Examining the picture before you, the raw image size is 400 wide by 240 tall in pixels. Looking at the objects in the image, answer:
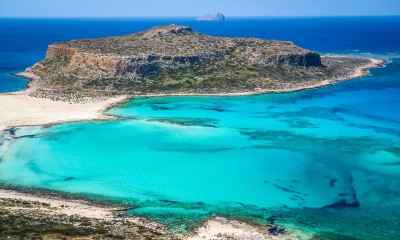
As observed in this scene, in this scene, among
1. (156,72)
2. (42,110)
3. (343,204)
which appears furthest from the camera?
(156,72)

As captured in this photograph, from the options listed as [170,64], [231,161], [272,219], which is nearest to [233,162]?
[231,161]

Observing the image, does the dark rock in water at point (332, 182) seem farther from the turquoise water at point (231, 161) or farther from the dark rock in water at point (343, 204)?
the dark rock in water at point (343, 204)

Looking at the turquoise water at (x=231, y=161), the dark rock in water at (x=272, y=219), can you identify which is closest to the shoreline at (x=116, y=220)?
the dark rock in water at (x=272, y=219)

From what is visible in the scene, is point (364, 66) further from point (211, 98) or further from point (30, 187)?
point (30, 187)

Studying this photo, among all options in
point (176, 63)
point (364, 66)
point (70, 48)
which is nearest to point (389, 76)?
point (364, 66)

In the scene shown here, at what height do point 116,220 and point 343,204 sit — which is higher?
point 116,220

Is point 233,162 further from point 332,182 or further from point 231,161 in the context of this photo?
point 332,182
